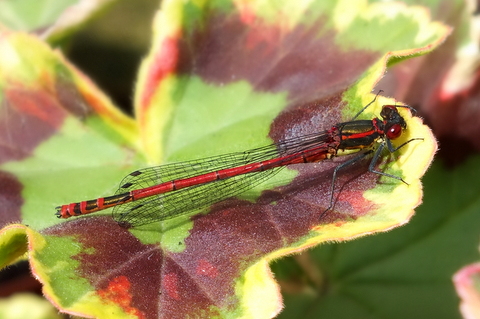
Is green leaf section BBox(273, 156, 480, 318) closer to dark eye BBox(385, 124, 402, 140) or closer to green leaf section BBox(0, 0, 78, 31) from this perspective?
dark eye BBox(385, 124, 402, 140)

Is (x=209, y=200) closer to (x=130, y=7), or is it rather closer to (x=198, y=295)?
(x=198, y=295)

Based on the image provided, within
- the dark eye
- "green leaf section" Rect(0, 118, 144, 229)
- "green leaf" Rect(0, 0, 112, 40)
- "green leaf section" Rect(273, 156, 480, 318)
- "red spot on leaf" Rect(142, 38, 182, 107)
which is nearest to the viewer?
the dark eye

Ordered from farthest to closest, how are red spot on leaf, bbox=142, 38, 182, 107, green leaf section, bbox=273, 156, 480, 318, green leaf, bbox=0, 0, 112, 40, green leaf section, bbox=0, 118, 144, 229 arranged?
green leaf, bbox=0, 0, 112, 40 < green leaf section, bbox=273, 156, 480, 318 < red spot on leaf, bbox=142, 38, 182, 107 < green leaf section, bbox=0, 118, 144, 229

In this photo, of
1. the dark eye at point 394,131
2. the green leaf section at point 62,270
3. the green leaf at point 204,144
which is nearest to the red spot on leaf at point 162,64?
the green leaf at point 204,144

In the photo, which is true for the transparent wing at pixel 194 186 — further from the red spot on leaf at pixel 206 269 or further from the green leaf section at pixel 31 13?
the green leaf section at pixel 31 13

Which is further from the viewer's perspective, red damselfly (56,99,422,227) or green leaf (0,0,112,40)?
green leaf (0,0,112,40)

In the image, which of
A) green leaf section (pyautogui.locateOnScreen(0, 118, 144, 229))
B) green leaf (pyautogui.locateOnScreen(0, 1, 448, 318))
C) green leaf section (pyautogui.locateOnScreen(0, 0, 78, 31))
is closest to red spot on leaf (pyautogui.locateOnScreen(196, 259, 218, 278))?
green leaf (pyautogui.locateOnScreen(0, 1, 448, 318))
